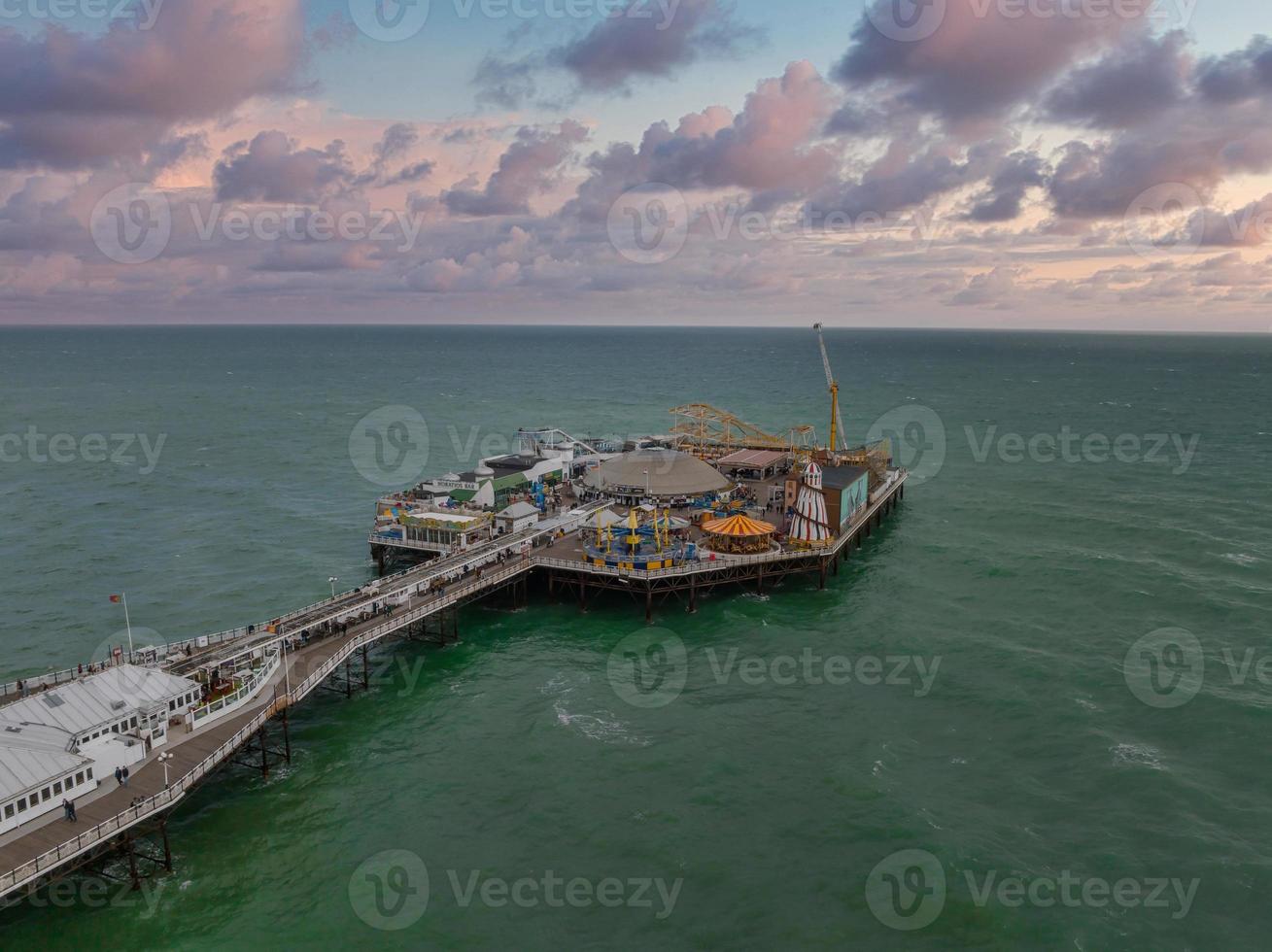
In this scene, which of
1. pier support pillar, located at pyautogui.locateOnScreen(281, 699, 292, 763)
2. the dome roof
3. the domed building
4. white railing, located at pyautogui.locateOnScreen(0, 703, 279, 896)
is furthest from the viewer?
A: the dome roof

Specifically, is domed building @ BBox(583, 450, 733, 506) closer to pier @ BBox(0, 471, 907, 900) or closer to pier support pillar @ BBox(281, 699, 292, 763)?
pier @ BBox(0, 471, 907, 900)

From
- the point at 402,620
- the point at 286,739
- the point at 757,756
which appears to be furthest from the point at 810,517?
the point at 286,739

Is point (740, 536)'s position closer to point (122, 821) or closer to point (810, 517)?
point (810, 517)

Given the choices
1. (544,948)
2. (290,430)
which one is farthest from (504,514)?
(290,430)

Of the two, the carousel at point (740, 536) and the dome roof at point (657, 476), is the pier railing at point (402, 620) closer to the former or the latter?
the carousel at point (740, 536)

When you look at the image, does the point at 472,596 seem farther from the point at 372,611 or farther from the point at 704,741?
the point at 704,741

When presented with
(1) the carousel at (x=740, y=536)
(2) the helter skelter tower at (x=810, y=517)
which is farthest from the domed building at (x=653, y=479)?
(2) the helter skelter tower at (x=810, y=517)

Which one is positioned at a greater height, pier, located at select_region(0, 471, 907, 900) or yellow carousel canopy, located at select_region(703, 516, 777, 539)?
yellow carousel canopy, located at select_region(703, 516, 777, 539)

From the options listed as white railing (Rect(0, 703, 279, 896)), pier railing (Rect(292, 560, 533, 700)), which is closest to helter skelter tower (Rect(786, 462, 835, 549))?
pier railing (Rect(292, 560, 533, 700))
